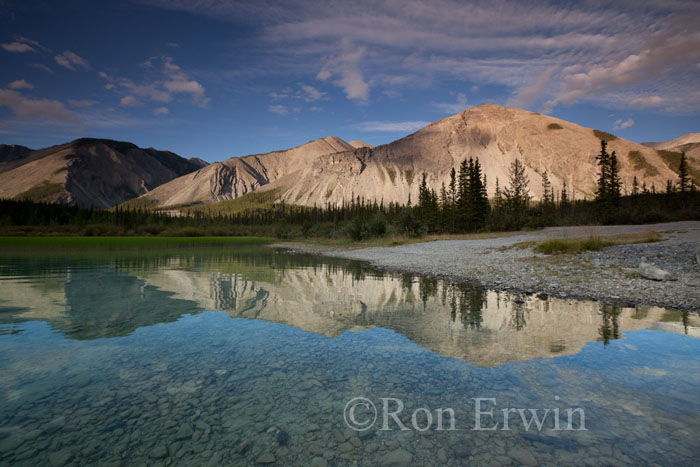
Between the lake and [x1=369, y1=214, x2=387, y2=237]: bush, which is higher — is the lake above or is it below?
below

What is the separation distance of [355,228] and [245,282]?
39.5 m

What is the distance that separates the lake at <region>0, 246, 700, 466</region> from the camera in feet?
11.8

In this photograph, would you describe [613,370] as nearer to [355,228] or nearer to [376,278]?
[376,278]

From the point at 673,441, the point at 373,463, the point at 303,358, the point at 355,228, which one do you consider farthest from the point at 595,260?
the point at 355,228

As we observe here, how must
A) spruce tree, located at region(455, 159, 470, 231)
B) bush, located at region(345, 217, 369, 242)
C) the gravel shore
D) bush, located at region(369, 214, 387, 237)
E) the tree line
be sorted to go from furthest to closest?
spruce tree, located at region(455, 159, 470, 231) → bush, located at region(345, 217, 369, 242) → bush, located at region(369, 214, 387, 237) → the tree line → the gravel shore

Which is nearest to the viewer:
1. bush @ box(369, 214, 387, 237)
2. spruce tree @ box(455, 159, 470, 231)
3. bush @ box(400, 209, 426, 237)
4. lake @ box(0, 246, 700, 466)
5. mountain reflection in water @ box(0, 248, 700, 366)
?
lake @ box(0, 246, 700, 466)

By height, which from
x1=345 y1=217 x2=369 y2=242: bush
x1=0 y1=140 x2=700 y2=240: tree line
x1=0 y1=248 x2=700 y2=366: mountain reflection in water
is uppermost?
x1=0 y1=140 x2=700 y2=240: tree line

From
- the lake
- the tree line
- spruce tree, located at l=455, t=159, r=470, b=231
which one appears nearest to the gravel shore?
the lake

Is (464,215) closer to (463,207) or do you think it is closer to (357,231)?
(463,207)

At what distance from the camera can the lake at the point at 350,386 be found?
361 cm

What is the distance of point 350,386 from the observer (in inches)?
205

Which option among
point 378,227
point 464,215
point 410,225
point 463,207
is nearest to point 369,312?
point 410,225

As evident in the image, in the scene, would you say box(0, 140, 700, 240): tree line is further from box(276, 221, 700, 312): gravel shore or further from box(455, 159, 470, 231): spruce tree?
box(276, 221, 700, 312): gravel shore

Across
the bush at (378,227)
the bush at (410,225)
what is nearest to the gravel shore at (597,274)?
the bush at (410,225)
